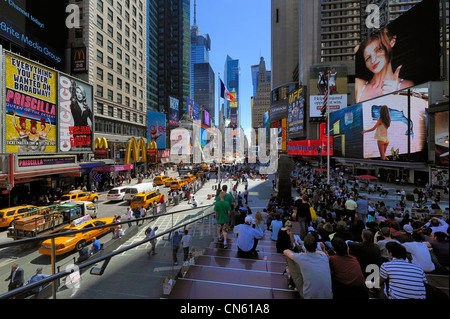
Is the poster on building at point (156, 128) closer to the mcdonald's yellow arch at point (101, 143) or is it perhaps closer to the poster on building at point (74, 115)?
the mcdonald's yellow arch at point (101, 143)

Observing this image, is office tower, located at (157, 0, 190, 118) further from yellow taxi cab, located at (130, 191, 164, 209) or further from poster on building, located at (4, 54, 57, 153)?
yellow taxi cab, located at (130, 191, 164, 209)

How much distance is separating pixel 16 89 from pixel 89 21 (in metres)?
22.4

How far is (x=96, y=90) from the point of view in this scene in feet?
123

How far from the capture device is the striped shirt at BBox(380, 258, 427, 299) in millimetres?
3330

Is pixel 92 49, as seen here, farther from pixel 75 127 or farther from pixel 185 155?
pixel 185 155

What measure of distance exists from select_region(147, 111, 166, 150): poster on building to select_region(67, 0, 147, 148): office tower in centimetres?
193

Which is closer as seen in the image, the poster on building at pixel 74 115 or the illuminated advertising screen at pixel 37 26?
the poster on building at pixel 74 115

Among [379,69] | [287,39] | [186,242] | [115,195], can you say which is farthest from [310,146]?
[287,39]

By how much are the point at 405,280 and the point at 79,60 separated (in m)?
45.4

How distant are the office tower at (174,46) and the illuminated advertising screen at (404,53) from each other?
276 feet

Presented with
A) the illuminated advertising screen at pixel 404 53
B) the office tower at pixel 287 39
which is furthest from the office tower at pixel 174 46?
the illuminated advertising screen at pixel 404 53

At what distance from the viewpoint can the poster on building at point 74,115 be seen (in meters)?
25.4

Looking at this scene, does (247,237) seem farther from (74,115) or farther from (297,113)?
(297,113)

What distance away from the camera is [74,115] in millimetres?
27281
